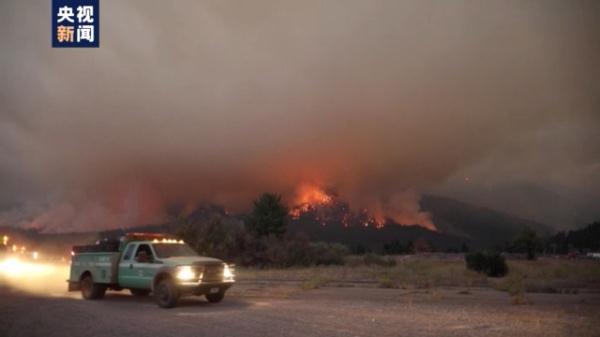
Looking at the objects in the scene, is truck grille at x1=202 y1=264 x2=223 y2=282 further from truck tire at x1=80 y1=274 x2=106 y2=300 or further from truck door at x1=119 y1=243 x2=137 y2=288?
truck tire at x1=80 y1=274 x2=106 y2=300

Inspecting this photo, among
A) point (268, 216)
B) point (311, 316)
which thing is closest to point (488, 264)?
point (311, 316)

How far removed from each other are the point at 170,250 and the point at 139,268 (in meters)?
1.22

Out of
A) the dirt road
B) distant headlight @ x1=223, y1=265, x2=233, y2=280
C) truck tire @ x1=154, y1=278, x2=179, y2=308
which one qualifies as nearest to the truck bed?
the dirt road

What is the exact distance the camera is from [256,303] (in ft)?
59.6

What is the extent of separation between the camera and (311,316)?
571 inches

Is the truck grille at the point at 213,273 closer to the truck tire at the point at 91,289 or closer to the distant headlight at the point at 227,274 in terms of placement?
the distant headlight at the point at 227,274

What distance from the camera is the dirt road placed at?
1202 cm

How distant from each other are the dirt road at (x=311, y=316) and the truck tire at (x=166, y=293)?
0.37 metres

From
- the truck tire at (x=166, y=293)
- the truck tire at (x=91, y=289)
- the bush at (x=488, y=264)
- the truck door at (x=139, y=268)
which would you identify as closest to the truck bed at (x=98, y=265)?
the truck tire at (x=91, y=289)

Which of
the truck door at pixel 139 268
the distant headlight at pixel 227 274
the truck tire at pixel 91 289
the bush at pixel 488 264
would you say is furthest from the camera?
the bush at pixel 488 264

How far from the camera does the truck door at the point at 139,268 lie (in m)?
18.1

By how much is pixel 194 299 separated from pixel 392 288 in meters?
9.64

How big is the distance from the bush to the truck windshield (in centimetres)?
2309

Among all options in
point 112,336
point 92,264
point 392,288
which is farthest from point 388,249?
point 112,336
